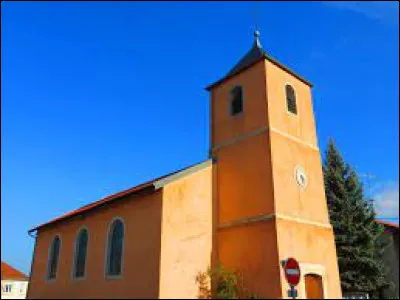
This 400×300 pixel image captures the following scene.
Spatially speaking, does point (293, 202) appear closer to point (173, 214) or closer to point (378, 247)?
point (173, 214)

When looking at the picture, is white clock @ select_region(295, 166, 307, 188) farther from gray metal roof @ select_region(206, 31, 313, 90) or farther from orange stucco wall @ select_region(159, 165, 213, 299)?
gray metal roof @ select_region(206, 31, 313, 90)

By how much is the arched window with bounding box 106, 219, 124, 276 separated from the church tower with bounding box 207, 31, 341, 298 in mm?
3986

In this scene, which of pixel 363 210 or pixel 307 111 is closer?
pixel 307 111

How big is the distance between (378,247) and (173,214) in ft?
52.8

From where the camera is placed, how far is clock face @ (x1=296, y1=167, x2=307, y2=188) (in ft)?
53.2

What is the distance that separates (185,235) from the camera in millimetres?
14523

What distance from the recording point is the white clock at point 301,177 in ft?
53.2

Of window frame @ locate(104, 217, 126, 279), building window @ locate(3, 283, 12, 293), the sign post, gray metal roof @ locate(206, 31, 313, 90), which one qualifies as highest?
gray metal roof @ locate(206, 31, 313, 90)

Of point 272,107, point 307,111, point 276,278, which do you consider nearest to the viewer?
point 276,278

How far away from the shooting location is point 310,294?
15.0 metres

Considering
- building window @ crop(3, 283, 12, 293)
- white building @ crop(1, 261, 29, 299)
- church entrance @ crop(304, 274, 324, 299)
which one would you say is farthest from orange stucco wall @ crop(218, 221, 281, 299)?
building window @ crop(3, 283, 12, 293)

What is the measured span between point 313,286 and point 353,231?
898 cm

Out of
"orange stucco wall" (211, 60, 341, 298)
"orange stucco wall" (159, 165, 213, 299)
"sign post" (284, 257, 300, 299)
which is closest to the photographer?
"sign post" (284, 257, 300, 299)

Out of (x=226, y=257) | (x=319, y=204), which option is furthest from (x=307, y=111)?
(x=226, y=257)
